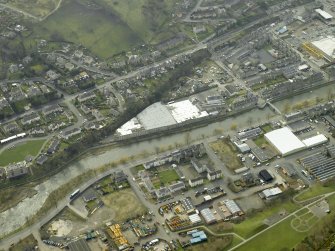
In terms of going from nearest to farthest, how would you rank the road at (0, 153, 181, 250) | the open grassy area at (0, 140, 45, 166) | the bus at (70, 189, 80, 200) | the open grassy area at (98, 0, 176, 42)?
the road at (0, 153, 181, 250) → the bus at (70, 189, 80, 200) → the open grassy area at (0, 140, 45, 166) → the open grassy area at (98, 0, 176, 42)

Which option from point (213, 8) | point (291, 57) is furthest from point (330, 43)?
point (213, 8)

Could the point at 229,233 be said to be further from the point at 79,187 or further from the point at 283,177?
the point at 79,187

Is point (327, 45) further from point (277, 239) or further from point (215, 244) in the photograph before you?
point (215, 244)

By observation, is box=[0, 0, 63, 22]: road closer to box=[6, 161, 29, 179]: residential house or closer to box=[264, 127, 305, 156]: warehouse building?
box=[6, 161, 29, 179]: residential house

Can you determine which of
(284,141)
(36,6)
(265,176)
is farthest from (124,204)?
(36,6)

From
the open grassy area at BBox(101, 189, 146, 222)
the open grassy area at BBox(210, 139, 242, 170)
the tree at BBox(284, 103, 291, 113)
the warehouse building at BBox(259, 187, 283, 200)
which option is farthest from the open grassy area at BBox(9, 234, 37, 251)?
the tree at BBox(284, 103, 291, 113)

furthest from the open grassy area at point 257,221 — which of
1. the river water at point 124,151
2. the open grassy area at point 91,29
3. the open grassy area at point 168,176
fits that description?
the open grassy area at point 91,29

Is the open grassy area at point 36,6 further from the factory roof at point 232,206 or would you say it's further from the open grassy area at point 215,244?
the open grassy area at point 215,244
